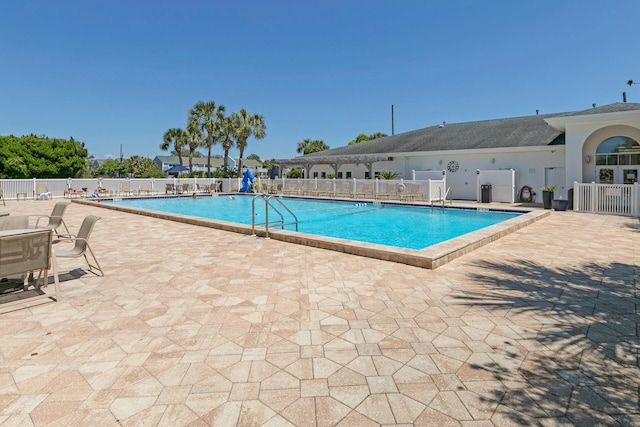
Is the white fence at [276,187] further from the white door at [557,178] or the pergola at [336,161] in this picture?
the white door at [557,178]

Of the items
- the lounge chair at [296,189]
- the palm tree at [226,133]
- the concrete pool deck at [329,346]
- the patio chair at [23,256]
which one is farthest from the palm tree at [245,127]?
the patio chair at [23,256]

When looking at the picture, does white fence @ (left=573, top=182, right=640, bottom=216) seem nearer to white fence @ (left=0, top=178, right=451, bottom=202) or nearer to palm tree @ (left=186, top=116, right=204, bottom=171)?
white fence @ (left=0, top=178, right=451, bottom=202)

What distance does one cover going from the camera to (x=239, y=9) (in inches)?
722

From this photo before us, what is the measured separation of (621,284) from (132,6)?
73.5 ft

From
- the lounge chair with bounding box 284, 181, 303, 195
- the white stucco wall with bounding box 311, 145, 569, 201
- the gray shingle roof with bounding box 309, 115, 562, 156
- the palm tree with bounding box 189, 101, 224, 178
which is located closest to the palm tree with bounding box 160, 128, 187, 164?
the palm tree with bounding box 189, 101, 224, 178

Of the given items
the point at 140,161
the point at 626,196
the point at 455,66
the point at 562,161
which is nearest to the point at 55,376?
the point at 626,196

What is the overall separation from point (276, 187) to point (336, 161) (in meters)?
4.83

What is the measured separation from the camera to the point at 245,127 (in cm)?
3725

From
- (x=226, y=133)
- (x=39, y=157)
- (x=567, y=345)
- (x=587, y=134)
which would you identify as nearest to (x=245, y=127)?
(x=226, y=133)

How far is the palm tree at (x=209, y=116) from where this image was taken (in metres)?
37.5

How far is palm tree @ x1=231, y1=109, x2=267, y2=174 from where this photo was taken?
37.3 meters

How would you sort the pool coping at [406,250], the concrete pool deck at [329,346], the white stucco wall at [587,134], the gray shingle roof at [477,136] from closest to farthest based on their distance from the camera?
the concrete pool deck at [329,346], the pool coping at [406,250], the white stucco wall at [587,134], the gray shingle roof at [477,136]

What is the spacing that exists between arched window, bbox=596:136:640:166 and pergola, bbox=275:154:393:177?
Result: 10577mm

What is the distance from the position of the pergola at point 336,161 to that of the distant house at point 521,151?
65mm
